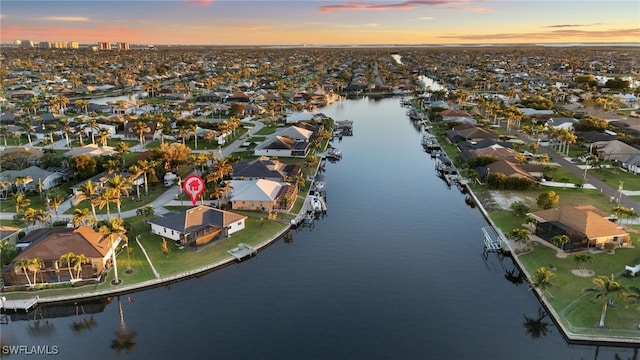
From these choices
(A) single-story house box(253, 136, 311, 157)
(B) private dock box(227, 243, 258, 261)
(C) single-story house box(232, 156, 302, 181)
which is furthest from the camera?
(A) single-story house box(253, 136, 311, 157)

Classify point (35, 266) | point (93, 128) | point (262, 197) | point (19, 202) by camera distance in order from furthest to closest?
point (93, 128)
point (262, 197)
point (19, 202)
point (35, 266)

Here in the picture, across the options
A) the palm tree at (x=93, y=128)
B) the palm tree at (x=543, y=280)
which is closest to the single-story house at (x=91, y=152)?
the palm tree at (x=93, y=128)

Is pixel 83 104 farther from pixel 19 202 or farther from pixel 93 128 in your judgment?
pixel 19 202

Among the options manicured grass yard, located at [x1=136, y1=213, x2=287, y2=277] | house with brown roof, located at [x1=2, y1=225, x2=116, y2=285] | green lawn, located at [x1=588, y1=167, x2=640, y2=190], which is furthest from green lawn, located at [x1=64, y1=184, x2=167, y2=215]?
green lawn, located at [x1=588, y1=167, x2=640, y2=190]

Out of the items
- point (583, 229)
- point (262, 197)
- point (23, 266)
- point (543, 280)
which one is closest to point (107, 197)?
point (23, 266)

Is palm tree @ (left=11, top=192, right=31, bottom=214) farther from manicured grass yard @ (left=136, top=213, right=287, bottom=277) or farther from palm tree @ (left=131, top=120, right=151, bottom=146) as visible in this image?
palm tree @ (left=131, top=120, right=151, bottom=146)

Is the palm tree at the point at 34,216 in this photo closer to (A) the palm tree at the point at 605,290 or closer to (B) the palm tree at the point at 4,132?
(A) the palm tree at the point at 605,290

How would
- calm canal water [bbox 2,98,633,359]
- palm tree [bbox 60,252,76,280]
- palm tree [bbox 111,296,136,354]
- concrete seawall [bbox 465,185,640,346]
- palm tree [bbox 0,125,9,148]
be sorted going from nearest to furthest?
concrete seawall [bbox 465,185,640,346] → calm canal water [bbox 2,98,633,359] → palm tree [bbox 111,296,136,354] → palm tree [bbox 60,252,76,280] → palm tree [bbox 0,125,9,148]
